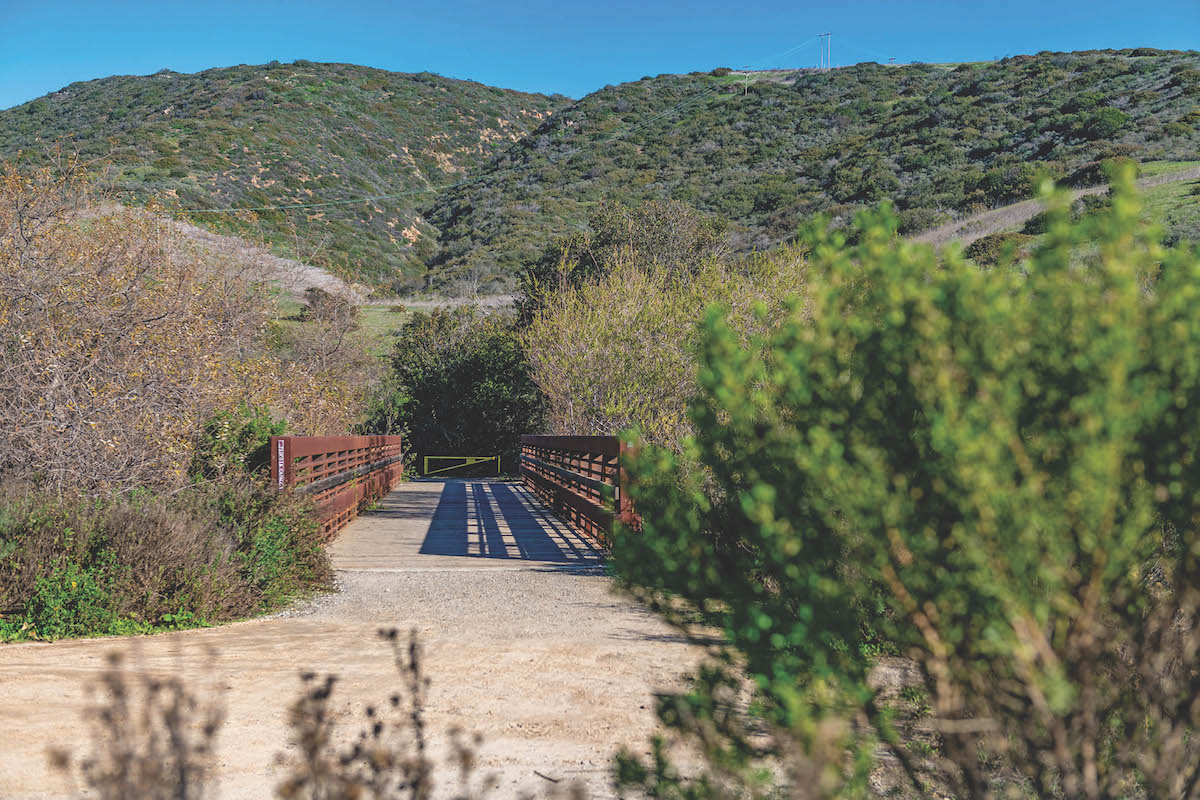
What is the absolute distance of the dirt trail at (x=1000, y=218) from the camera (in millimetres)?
34812

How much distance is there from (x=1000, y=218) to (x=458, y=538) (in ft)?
102

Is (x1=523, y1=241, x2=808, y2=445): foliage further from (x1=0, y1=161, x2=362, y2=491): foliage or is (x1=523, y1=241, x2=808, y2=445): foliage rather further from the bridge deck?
(x1=0, y1=161, x2=362, y2=491): foliage

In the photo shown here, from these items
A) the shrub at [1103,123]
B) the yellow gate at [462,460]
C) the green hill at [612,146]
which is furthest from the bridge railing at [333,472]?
the shrub at [1103,123]

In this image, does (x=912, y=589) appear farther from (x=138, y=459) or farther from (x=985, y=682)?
(x=138, y=459)

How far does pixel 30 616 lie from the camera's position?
6738 mm

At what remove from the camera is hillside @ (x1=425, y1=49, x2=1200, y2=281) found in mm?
46000

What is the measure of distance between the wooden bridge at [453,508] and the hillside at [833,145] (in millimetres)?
28980

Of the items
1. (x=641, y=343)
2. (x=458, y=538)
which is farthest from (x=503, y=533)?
(x=641, y=343)

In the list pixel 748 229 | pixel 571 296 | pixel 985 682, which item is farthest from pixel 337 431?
pixel 748 229

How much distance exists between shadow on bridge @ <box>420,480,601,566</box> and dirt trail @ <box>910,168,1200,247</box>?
20.9 meters

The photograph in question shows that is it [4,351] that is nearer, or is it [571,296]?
[4,351]

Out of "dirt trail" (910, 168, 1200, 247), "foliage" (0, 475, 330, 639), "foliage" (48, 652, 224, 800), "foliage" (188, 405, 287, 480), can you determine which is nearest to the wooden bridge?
"foliage" (188, 405, 287, 480)

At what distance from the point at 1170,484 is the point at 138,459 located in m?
9.69

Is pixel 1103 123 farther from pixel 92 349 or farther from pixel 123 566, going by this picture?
pixel 123 566
